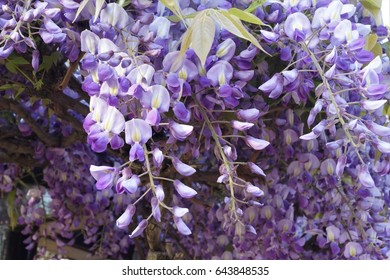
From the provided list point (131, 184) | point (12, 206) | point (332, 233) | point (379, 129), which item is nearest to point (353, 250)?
point (332, 233)

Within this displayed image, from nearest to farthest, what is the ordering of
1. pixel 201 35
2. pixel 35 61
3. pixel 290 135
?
pixel 201 35 → pixel 35 61 → pixel 290 135

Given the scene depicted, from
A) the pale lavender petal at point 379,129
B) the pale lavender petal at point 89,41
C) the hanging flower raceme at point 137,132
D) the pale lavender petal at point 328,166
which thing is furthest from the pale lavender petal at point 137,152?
the pale lavender petal at point 328,166

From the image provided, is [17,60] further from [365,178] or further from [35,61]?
[365,178]

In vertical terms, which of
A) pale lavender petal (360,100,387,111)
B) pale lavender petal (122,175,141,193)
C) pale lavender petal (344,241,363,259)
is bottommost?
pale lavender petal (344,241,363,259)

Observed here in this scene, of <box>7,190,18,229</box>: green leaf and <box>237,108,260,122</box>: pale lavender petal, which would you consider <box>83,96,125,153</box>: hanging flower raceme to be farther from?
<box>7,190,18,229</box>: green leaf

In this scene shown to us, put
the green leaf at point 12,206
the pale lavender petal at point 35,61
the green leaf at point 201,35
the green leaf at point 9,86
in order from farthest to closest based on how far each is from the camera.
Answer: the green leaf at point 12,206 → the green leaf at point 9,86 → the pale lavender petal at point 35,61 → the green leaf at point 201,35

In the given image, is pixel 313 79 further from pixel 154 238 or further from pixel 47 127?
pixel 47 127

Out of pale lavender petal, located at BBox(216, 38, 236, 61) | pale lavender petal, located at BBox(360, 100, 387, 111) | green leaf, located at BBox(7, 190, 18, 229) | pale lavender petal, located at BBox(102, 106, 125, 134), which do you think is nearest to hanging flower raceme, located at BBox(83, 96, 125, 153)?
pale lavender petal, located at BBox(102, 106, 125, 134)

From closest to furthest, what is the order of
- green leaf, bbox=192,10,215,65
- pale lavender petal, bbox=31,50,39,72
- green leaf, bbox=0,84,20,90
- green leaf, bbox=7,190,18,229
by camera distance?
green leaf, bbox=192,10,215,65, pale lavender petal, bbox=31,50,39,72, green leaf, bbox=0,84,20,90, green leaf, bbox=7,190,18,229

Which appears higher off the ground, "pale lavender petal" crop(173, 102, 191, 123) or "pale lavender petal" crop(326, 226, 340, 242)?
"pale lavender petal" crop(173, 102, 191, 123)

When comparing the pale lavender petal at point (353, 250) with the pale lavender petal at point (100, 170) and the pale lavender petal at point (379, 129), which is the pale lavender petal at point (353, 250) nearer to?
the pale lavender petal at point (379, 129)

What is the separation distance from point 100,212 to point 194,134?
0.61 m

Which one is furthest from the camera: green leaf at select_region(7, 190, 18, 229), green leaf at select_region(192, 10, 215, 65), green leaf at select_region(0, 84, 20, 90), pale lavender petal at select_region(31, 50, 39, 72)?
green leaf at select_region(7, 190, 18, 229)

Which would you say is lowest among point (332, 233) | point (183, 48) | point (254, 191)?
point (332, 233)
